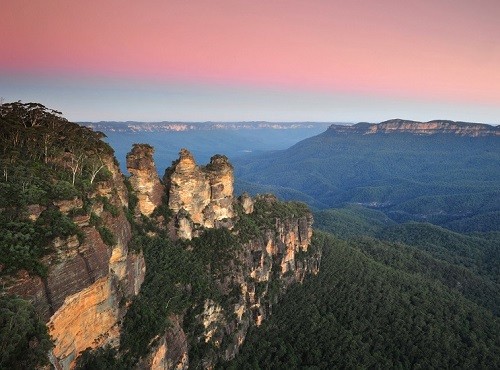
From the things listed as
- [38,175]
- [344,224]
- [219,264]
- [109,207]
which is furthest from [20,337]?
[344,224]

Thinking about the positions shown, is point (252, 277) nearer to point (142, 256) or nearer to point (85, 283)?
point (142, 256)

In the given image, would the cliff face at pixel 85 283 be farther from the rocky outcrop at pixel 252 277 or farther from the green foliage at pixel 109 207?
the rocky outcrop at pixel 252 277

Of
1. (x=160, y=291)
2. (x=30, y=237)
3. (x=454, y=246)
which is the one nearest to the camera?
(x=30, y=237)

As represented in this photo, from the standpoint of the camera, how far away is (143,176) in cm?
4881

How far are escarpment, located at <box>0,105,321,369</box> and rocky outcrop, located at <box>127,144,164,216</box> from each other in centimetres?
14

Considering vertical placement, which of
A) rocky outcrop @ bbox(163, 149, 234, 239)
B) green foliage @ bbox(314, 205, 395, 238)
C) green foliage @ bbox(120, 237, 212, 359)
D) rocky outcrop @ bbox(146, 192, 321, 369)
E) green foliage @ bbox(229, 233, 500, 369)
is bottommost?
green foliage @ bbox(314, 205, 395, 238)

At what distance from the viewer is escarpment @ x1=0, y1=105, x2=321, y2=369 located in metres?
24.9

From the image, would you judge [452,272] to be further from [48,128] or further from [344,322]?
[48,128]

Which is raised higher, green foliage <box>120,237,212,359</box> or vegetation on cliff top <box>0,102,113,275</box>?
vegetation on cliff top <box>0,102,113,275</box>

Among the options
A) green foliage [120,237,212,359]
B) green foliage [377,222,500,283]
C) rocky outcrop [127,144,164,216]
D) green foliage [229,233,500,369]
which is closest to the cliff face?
green foliage [120,237,212,359]

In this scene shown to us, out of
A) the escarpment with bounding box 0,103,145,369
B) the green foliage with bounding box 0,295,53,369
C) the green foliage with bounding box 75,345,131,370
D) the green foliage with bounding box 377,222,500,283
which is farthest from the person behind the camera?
the green foliage with bounding box 377,222,500,283

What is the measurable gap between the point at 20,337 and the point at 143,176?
102 feet

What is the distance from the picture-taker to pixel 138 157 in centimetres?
4778

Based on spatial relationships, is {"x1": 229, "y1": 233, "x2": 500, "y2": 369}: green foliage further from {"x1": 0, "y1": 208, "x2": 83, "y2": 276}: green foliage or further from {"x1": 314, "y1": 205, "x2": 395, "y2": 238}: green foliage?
{"x1": 314, "y1": 205, "x2": 395, "y2": 238}: green foliage
